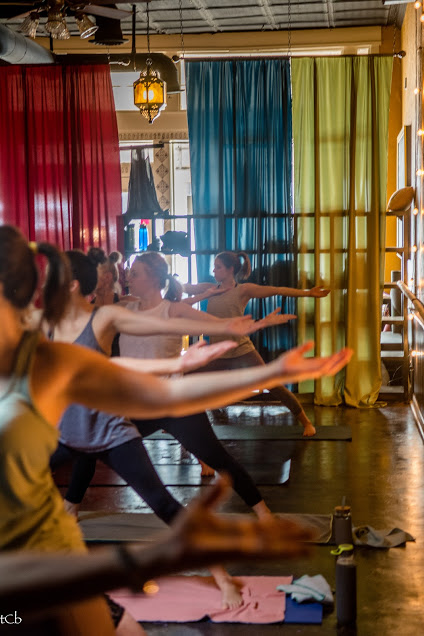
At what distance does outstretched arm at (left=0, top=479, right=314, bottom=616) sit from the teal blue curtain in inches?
279

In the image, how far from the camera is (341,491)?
5.04 meters

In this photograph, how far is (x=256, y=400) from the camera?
840cm

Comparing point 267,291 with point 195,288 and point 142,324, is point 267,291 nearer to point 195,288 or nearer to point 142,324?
point 195,288

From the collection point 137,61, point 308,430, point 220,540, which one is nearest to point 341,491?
point 308,430

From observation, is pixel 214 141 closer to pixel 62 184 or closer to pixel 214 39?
pixel 62 184

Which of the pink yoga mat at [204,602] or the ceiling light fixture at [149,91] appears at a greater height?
the ceiling light fixture at [149,91]

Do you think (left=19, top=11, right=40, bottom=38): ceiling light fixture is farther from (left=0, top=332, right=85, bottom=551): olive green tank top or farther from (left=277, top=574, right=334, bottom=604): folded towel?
(left=0, top=332, right=85, bottom=551): olive green tank top

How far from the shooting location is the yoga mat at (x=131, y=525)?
4.12 metres

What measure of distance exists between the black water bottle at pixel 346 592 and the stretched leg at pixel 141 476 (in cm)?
68

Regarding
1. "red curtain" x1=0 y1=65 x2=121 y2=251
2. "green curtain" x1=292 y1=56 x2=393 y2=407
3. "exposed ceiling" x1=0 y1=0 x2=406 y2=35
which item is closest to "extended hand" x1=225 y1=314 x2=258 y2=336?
"green curtain" x1=292 y1=56 x2=393 y2=407

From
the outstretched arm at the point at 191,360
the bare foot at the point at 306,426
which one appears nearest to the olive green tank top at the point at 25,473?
the outstretched arm at the point at 191,360

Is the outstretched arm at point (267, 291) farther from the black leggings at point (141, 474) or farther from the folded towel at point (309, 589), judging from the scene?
the black leggings at point (141, 474)

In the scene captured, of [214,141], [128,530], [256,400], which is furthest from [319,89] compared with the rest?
[128,530]

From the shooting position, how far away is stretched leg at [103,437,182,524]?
3076 millimetres
